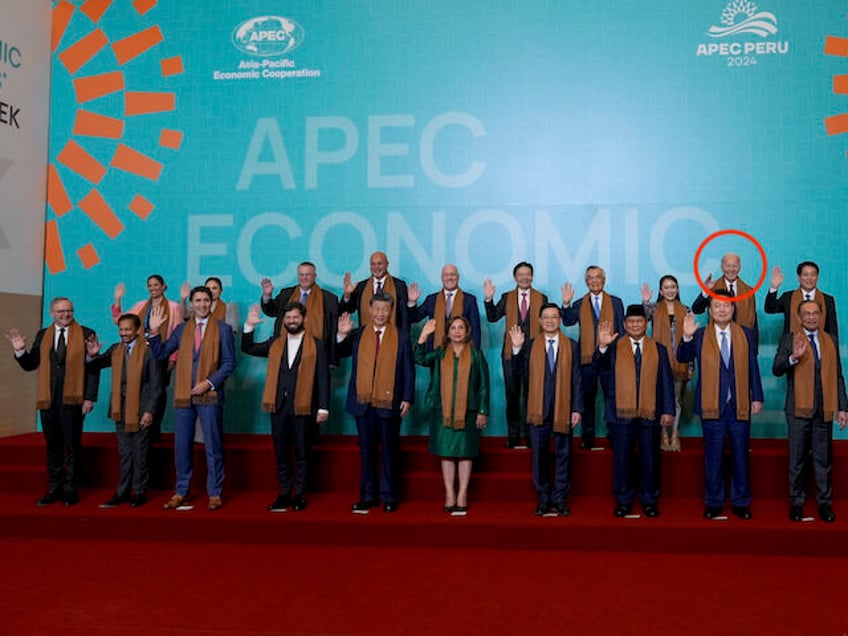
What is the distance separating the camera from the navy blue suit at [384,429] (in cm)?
516

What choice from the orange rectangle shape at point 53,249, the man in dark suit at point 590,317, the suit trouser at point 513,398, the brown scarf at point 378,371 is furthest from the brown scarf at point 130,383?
the man in dark suit at point 590,317

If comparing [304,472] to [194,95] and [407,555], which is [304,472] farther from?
[194,95]

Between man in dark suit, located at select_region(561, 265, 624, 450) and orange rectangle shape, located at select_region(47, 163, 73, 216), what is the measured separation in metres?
5.44

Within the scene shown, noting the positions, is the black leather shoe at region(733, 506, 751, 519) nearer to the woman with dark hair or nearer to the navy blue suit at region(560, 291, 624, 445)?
the woman with dark hair

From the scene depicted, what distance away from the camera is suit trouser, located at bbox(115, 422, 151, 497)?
5312 mm

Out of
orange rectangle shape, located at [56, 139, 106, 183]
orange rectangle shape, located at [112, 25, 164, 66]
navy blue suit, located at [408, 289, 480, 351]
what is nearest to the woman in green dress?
navy blue suit, located at [408, 289, 480, 351]

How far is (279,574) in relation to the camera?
13.6 feet

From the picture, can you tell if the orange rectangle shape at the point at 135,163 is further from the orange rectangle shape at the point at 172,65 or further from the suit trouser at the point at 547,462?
the suit trouser at the point at 547,462

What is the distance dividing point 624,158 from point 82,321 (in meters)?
5.92

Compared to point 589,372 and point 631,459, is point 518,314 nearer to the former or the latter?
point 589,372

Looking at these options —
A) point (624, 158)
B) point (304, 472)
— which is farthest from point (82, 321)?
point (624, 158)

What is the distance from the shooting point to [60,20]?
795 centimetres

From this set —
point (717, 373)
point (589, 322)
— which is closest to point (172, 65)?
point (589, 322)

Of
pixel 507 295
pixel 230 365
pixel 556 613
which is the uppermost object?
pixel 507 295
